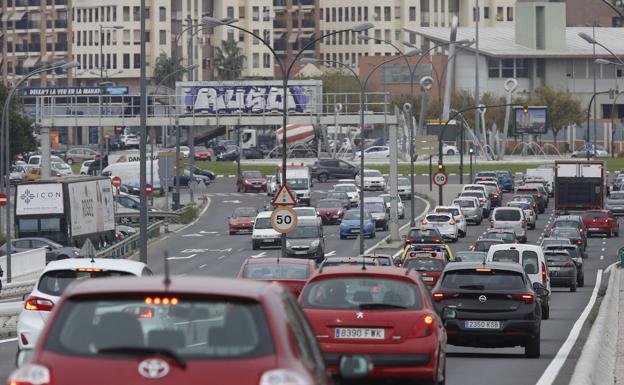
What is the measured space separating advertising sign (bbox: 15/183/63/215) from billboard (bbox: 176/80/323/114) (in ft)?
34.5

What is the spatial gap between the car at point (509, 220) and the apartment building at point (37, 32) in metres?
116

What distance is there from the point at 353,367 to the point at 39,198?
5463 centimetres

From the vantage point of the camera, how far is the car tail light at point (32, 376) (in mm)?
8406

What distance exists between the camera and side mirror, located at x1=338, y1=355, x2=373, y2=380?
31.7 feet

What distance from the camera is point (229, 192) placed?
4242 inches

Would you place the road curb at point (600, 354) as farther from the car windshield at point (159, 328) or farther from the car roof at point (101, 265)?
the car windshield at point (159, 328)

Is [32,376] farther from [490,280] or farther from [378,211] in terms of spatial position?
[378,211]

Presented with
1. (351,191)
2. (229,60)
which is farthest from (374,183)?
(229,60)

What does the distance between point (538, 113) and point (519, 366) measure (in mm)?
Result: 117182

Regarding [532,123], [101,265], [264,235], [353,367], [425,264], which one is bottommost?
[264,235]

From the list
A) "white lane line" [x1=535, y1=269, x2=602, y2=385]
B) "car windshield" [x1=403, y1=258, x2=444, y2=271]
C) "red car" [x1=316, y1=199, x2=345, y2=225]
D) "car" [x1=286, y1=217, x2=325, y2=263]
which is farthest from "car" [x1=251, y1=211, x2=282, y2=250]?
"white lane line" [x1=535, y1=269, x2=602, y2=385]

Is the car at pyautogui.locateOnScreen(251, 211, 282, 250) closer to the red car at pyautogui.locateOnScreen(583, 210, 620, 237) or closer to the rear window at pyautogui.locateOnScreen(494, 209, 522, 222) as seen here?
the rear window at pyautogui.locateOnScreen(494, 209, 522, 222)

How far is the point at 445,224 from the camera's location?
232 feet

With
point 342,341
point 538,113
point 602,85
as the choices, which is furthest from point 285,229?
point 602,85
